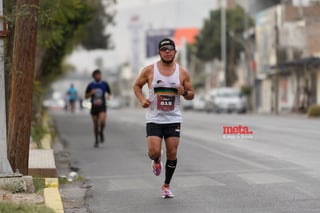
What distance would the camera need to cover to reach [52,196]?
10.3 m

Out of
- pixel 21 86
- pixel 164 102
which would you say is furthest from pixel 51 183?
pixel 164 102

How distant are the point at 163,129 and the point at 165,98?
0.42m

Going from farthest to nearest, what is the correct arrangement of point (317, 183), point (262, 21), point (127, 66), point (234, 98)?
point (127, 66) → point (262, 21) → point (234, 98) → point (317, 183)

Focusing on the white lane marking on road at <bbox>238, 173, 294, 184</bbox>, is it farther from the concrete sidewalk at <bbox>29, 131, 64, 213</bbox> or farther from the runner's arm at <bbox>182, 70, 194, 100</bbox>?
the concrete sidewalk at <bbox>29, 131, 64, 213</bbox>

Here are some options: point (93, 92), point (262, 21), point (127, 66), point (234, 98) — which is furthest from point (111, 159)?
point (127, 66)

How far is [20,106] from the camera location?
11039mm

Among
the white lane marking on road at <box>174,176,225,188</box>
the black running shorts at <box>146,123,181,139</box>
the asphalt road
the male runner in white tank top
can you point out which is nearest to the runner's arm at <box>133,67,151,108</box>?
the male runner in white tank top

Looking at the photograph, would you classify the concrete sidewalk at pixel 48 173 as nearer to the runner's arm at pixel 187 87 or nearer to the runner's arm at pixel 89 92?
the runner's arm at pixel 187 87

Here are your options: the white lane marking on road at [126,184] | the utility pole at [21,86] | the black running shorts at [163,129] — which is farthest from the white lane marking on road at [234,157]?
the utility pole at [21,86]

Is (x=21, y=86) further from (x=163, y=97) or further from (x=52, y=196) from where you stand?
(x=163, y=97)

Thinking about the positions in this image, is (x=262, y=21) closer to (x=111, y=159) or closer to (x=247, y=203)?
(x=111, y=159)

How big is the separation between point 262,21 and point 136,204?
62746mm

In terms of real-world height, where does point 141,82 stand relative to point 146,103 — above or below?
above

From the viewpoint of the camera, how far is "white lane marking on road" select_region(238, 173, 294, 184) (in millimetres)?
11904
